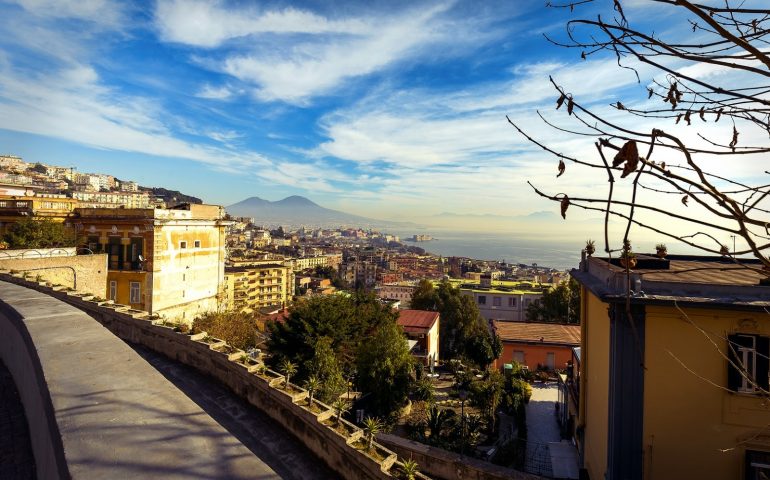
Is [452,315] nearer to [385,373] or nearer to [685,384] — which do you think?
[385,373]

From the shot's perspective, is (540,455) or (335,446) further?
(540,455)

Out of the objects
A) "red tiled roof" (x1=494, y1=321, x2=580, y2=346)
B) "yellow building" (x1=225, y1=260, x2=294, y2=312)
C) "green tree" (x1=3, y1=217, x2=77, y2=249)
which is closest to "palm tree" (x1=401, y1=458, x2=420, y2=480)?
"green tree" (x1=3, y1=217, x2=77, y2=249)

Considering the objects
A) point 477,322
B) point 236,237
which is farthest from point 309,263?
point 477,322

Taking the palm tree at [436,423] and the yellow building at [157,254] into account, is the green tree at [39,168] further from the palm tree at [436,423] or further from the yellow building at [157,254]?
the palm tree at [436,423]

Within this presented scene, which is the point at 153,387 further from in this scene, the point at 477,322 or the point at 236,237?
the point at 236,237

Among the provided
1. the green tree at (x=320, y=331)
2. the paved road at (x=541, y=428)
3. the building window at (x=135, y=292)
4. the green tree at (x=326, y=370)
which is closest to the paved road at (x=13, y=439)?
the green tree at (x=326, y=370)

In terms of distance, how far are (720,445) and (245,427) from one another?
19.2 feet

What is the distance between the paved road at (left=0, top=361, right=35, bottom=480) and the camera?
3.21 m

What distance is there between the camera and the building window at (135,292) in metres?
17.3

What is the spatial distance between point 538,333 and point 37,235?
20453 mm

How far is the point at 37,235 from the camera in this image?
1577 centimetres

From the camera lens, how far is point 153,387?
10.9 feet

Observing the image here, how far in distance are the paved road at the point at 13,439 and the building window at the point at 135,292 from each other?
13.6 m

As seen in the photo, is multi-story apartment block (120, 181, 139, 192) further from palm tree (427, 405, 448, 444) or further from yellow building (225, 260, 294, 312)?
palm tree (427, 405, 448, 444)
